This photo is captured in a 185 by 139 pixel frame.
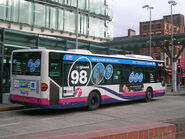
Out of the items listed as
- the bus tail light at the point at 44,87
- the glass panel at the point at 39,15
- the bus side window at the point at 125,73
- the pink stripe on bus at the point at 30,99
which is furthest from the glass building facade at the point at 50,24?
the bus side window at the point at 125,73

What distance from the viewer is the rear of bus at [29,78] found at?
10555 millimetres

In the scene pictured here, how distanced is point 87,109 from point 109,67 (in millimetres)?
2670

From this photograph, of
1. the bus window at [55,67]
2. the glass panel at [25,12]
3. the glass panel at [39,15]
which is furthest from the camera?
the glass panel at [39,15]

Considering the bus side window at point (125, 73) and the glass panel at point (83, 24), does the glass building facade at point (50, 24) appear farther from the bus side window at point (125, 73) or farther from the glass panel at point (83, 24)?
the bus side window at point (125, 73)

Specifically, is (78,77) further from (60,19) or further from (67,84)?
(60,19)

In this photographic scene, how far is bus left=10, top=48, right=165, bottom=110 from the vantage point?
Answer: 35.1 ft

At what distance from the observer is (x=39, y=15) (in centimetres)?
2920

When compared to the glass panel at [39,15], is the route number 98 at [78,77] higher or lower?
lower

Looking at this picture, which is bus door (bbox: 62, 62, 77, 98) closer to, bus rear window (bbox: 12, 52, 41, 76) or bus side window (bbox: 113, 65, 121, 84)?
bus rear window (bbox: 12, 52, 41, 76)

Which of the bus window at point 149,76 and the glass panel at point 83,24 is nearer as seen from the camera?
the bus window at point 149,76

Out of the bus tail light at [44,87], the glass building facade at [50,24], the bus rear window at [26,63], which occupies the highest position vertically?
the glass building facade at [50,24]

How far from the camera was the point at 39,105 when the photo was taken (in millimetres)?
10500

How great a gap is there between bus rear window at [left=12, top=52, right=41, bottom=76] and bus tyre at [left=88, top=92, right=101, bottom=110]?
3226 mm

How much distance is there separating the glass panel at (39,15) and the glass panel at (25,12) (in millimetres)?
789
